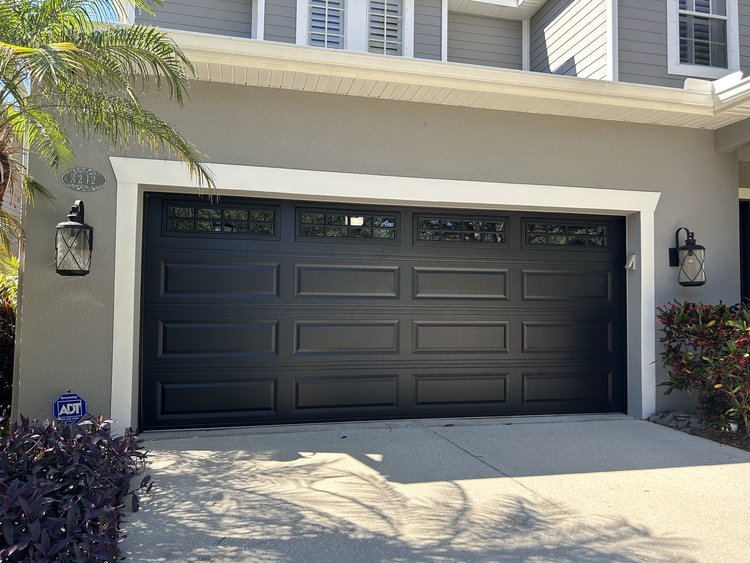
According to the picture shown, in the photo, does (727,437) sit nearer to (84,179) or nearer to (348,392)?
(348,392)

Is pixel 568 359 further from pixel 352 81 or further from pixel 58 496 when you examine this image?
pixel 58 496

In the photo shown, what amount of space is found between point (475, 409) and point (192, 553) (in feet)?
11.6

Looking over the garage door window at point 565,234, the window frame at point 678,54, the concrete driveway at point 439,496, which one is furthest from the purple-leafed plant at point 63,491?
the window frame at point 678,54

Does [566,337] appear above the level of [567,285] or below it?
below

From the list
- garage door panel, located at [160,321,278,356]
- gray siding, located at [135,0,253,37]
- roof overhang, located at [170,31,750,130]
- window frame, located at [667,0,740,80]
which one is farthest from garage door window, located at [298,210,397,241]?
window frame, located at [667,0,740,80]

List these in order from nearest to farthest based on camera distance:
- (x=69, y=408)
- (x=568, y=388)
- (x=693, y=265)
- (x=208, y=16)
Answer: (x=69, y=408), (x=693, y=265), (x=568, y=388), (x=208, y=16)

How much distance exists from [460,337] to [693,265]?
2523 millimetres

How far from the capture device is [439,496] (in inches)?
136

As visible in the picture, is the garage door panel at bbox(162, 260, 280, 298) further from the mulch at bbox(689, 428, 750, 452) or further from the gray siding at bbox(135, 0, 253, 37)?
the mulch at bbox(689, 428, 750, 452)

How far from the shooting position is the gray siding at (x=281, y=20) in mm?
6922

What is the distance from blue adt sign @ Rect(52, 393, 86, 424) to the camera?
4414 millimetres

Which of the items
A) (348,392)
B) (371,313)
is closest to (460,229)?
(371,313)

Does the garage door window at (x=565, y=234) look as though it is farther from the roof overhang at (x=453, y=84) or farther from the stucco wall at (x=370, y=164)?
the roof overhang at (x=453, y=84)

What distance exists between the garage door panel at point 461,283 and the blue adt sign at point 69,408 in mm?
3154
